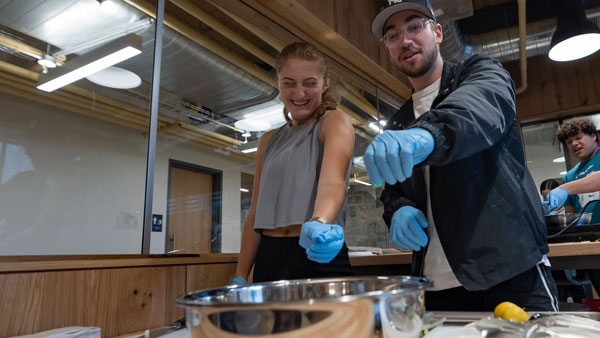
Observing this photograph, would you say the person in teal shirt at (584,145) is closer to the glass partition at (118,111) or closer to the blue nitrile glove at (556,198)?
the blue nitrile glove at (556,198)

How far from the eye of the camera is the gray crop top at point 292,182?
0.89 m

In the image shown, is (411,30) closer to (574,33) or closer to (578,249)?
(578,249)

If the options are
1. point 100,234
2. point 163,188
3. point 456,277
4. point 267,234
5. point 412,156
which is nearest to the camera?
point 412,156

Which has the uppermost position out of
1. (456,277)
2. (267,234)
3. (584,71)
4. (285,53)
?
(584,71)

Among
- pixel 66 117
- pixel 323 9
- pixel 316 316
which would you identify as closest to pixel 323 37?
pixel 323 9

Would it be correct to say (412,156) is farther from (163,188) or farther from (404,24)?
(163,188)

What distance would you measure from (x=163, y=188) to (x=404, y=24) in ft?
9.42

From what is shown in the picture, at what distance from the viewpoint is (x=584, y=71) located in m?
4.55

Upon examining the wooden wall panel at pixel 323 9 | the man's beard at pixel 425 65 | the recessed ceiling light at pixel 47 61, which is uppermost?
the wooden wall panel at pixel 323 9

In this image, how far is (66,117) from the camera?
2576 millimetres

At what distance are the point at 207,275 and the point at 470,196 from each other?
2.59 feet

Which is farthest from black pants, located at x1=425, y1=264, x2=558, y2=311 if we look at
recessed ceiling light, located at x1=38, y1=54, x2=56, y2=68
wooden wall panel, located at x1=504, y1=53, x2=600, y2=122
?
wooden wall panel, located at x1=504, y1=53, x2=600, y2=122

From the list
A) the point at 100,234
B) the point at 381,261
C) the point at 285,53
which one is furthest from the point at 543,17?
the point at 100,234

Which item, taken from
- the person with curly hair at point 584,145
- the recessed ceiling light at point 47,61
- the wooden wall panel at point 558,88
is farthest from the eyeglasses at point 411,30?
the wooden wall panel at point 558,88
